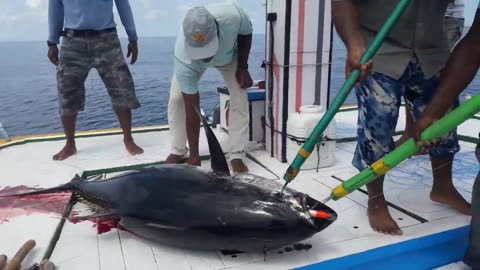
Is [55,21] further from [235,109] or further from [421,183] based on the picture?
[421,183]

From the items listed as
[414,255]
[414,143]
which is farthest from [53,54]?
[414,255]

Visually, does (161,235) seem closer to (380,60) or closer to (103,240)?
(103,240)

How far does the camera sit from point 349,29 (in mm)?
2072

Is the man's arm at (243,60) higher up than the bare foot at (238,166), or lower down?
higher up

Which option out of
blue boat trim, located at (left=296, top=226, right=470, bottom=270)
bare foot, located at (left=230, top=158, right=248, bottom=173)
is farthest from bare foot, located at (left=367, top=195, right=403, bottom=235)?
bare foot, located at (left=230, top=158, right=248, bottom=173)

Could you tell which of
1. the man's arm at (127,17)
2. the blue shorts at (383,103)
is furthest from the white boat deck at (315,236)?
the man's arm at (127,17)

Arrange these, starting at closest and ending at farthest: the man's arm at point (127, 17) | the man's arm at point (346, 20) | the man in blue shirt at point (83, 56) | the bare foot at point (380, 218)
Result: 1. the man's arm at point (346, 20)
2. the bare foot at point (380, 218)
3. the man in blue shirt at point (83, 56)
4. the man's arm at point (127, 17)

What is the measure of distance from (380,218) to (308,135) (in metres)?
1.15

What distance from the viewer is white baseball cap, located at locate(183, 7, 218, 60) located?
9.74 feet

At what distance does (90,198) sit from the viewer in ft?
8.23

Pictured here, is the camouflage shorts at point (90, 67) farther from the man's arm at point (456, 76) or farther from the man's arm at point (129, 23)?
the man's arm at point (456, 76)

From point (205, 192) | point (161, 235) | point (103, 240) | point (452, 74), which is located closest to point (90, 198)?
point (103, 240)

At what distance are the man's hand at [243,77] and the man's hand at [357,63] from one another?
1565 mm

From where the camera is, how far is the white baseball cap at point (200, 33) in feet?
9.74
